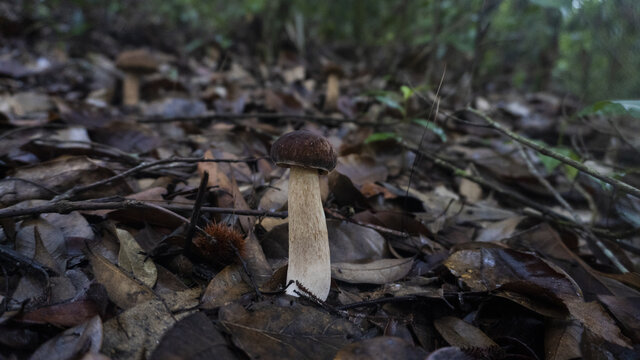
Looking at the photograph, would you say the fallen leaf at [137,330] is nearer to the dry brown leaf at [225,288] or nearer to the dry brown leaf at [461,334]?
the dry brown leaf at [225,288]

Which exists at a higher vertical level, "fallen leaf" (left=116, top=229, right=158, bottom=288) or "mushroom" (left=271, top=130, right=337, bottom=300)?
"mushroom" (left=271, top=130, right=337, bottom=300)

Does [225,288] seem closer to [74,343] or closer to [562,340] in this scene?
[74,343]

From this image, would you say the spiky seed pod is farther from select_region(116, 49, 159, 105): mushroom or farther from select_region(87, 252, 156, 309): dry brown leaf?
select_region(116, 49, 159, 105): mushroom

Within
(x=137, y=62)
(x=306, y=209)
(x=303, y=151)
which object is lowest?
(x=306, y=209)

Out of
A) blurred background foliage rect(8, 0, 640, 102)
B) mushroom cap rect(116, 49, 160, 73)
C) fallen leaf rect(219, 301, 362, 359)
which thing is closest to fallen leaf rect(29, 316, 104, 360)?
fallen leaf rect(219, 301, 362, 359)

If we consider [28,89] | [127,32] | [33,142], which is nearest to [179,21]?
[127,32]

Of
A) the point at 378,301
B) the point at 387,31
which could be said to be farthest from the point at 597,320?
the point at 387,31
